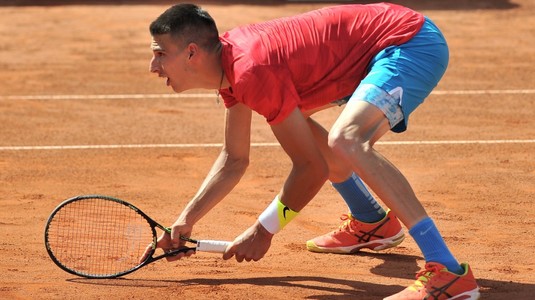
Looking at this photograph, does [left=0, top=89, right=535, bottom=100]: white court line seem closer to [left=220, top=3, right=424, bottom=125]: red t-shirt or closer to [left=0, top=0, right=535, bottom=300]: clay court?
[left=0, top=0, right=535, bottom=300]: clay court

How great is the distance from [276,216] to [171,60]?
0.98 meters

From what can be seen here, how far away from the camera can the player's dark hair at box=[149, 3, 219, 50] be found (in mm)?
5977

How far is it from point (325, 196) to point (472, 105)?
3699mm

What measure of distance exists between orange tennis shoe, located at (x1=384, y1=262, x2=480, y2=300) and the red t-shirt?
1096 millimetres

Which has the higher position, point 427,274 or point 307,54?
point 307,54

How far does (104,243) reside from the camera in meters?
7.02

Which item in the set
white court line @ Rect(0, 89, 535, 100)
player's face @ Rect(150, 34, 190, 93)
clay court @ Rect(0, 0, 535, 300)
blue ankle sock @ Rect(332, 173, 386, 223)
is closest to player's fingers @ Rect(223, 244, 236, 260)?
clay court @ Rect(0, 0, 535, 300)

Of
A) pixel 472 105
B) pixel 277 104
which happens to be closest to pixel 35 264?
pixel 277 104

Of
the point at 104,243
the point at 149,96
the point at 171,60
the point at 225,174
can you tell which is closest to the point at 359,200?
the point at 225,174

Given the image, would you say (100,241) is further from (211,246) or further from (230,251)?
(230,251)

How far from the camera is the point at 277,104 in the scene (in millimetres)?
5758

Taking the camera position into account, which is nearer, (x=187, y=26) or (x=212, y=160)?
(x=187, y=26)

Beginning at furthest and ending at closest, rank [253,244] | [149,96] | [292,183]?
[149,96]
[253,244]
[292,183]

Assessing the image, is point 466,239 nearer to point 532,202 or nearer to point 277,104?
point 532,202
